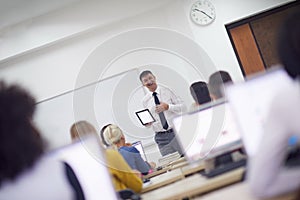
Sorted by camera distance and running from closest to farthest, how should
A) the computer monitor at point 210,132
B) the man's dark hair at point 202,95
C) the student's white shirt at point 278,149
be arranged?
the student's white shirt at point 278,149
the computer monitor at point 210,132
the man's dark hair at point 202,95

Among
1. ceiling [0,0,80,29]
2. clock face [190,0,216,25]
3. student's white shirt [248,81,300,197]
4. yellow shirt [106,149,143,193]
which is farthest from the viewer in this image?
clock face [190,0,216,25]

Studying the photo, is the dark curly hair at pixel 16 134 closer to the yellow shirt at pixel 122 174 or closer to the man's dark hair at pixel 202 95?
the yellow shirt at pixel 122 174

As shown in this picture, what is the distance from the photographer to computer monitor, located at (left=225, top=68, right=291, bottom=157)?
3.61 feet

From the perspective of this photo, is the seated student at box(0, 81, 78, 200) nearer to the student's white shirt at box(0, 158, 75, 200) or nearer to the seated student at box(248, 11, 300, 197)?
the student's white shirt at box(0, 158, 75, 200)

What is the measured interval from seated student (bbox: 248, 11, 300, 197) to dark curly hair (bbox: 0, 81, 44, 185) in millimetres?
573

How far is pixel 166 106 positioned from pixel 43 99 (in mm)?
2036

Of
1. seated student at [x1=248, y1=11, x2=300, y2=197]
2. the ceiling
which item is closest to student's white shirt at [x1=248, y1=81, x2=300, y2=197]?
seated student at [x1=248, y1=11, x2=300, y2=197]

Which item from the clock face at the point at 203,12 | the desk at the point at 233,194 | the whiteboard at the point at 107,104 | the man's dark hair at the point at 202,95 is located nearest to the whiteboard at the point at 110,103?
the whiteboard at the point at 107,104

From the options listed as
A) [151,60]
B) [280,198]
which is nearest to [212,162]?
[280,198]

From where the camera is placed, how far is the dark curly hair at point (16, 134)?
36.3 inches

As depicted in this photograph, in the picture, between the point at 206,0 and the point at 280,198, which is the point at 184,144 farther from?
the point at 206,0

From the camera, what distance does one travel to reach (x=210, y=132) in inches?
54.5

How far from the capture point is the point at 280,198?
2.68 ft

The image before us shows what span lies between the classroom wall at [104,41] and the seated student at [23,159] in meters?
3.06
